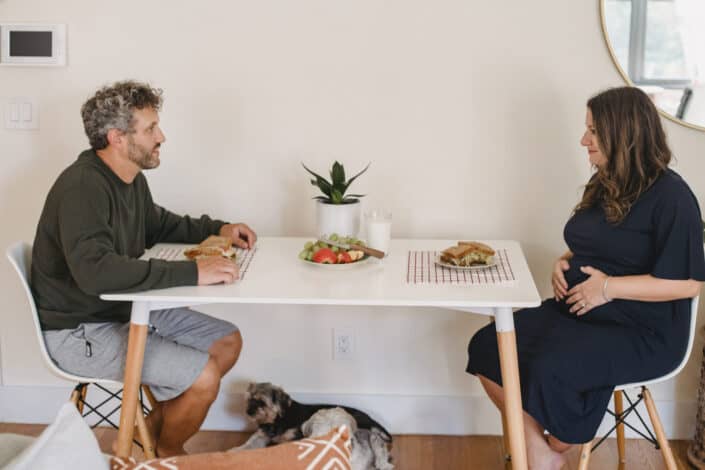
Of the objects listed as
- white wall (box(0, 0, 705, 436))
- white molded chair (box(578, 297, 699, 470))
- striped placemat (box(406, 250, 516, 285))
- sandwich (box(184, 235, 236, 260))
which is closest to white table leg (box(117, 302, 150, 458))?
sandwich (box(184, 235, 236, 260))

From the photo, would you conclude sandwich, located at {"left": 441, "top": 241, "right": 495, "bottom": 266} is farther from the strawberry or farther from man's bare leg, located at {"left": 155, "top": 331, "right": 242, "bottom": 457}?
man's bare leg, located at {"left": 155, "top": 331, "right": 242, "bottom": 457}

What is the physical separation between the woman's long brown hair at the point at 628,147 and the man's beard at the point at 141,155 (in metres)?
1.22

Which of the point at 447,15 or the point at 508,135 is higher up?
the point at 447,15

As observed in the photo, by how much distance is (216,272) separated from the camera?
2150mm

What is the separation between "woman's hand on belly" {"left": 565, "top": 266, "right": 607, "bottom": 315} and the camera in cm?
227

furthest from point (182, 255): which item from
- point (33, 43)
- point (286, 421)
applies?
point (33, 43)

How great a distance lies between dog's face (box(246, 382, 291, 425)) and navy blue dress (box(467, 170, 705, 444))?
868 mm

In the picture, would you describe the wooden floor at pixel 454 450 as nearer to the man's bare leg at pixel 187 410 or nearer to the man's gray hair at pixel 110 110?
the man's bare leg at pixel 187 410

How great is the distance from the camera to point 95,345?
2.30 metres

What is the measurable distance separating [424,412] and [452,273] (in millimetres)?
831

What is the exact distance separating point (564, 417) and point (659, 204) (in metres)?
0.60

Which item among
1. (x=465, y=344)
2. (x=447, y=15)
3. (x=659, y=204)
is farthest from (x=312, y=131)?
(x=659, y=204)

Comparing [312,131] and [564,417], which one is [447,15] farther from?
[564,417]

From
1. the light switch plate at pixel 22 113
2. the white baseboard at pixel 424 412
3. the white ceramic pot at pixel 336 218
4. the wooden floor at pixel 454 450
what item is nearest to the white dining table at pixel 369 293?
the white ceramic pot at pixel 336 218
